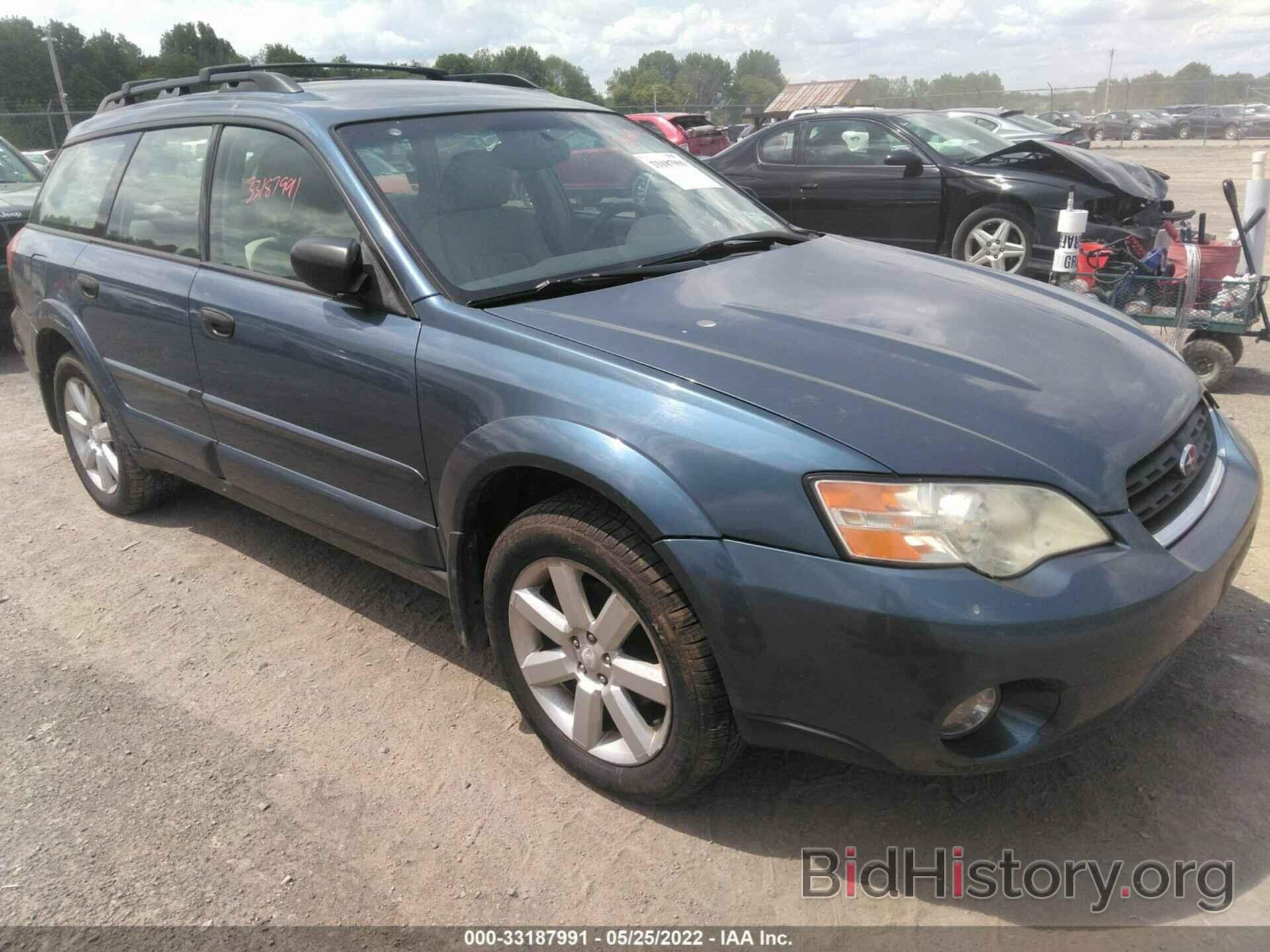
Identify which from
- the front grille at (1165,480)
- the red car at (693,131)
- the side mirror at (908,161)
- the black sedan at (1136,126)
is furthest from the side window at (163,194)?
the black sedan at (1136,126)

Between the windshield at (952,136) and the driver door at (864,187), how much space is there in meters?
0.21

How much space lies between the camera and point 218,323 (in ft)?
10.7

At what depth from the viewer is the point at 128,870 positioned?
243 centimetres

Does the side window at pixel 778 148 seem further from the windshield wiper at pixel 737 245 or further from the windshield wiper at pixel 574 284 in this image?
the windshield wiper at pixel 574 284

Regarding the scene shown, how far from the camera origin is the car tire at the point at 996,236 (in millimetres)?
7293

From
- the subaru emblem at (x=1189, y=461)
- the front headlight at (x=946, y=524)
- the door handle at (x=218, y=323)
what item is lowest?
the subaru emblem at (x=1189, y=461)

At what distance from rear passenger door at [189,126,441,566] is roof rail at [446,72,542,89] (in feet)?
4.01

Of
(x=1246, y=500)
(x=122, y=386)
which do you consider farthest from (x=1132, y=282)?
(x=122, y=386)

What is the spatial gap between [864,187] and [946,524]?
23.0 feet

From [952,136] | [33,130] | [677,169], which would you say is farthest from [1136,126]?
[677,169]

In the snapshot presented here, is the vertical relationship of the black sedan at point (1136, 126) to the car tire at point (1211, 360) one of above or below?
below

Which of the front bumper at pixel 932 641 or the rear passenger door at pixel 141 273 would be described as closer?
the front bumper at pixel 932 641

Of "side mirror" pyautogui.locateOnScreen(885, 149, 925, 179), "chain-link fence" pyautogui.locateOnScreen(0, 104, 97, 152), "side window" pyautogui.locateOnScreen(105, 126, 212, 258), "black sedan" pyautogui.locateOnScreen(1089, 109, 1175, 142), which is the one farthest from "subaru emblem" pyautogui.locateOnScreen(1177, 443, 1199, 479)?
"black sedan" pyautogui.locateOnScreen(1089, 109, 1175, 142)

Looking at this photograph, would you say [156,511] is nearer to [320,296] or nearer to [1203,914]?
[320,296]
